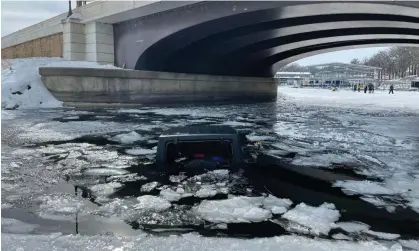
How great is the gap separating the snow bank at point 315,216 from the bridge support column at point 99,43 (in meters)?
19.8

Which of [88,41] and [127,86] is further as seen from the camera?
[88,41]

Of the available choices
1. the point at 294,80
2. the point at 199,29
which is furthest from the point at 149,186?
the point at 294,80

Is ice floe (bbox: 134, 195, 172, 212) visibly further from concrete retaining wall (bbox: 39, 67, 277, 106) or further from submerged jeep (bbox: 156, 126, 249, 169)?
concrete retaining wall (bbox: 39, 67, 277, 106)

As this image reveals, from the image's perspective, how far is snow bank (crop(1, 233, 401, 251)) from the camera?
3.12 metres

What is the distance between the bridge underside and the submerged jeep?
479 inches

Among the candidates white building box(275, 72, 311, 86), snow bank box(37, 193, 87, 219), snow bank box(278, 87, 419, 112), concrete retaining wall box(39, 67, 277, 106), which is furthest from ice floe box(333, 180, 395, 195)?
white building box(275, 72, 311, 86)

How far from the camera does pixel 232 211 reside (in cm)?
410

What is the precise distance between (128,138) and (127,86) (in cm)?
1208

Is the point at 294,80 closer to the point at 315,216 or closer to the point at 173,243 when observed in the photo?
the point at 315,216

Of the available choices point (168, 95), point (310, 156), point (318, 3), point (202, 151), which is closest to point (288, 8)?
point (318, 3)

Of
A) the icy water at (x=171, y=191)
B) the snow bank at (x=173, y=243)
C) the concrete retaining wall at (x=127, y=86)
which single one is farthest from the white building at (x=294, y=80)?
the snow bank at (x=173, y=243)

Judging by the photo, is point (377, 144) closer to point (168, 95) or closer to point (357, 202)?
point (357, 202)

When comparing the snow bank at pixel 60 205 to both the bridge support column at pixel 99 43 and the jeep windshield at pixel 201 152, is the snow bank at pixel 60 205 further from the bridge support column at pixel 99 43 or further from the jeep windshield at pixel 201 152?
the bridge support column at pixel 99 43

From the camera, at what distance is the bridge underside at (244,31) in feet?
57.0
